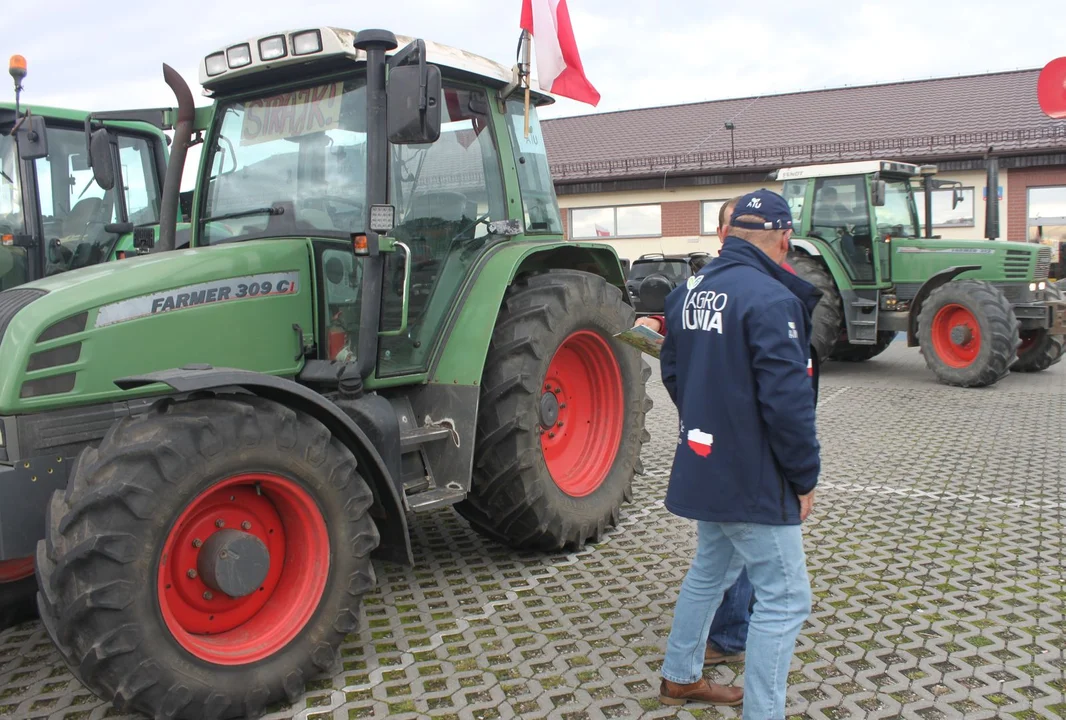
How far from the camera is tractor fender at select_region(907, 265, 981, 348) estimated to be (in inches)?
417

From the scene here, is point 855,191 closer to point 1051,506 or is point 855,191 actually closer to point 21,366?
point 1051,506

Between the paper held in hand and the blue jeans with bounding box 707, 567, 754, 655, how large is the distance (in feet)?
3.14

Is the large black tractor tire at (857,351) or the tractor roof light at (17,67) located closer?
the tractor roof light at (17,67)

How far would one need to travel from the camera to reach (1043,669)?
336 cm

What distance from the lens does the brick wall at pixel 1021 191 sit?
20125 mm

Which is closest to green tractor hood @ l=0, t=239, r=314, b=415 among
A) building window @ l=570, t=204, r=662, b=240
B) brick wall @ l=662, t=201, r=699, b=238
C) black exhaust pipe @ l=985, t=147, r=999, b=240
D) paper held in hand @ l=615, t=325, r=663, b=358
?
paper held in hand @ l=615, t=325, r=663, b=358

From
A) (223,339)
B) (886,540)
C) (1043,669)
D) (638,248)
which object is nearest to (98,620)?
(223,339)

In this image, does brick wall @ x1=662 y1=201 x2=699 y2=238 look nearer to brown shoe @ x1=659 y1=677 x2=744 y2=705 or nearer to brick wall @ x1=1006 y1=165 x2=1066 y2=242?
brick wall @ x1=1006 y1=165 x2=1066 y2=242

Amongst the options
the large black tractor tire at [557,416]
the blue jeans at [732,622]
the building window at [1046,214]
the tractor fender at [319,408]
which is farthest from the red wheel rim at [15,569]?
the building window at [1046,214]

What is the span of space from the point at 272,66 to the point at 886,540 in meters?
3.83

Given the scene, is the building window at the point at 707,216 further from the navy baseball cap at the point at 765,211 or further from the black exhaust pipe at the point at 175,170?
the navy baseball cap at the point at 765,211

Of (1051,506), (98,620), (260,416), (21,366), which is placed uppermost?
(21,366)

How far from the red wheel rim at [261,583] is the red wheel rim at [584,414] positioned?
1.74 metres

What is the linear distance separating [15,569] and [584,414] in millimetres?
2835
